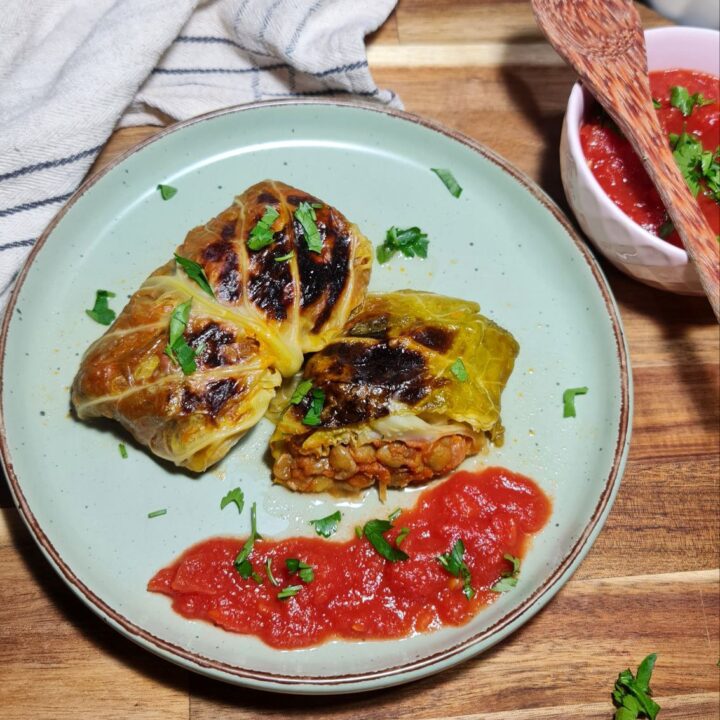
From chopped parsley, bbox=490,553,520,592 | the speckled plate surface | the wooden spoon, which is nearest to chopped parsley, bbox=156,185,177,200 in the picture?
the speckled plate surface

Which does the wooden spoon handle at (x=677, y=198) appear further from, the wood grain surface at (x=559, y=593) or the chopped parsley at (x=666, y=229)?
the wood grain surface at (x=559, y=593)

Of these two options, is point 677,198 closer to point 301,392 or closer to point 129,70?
point 301,392

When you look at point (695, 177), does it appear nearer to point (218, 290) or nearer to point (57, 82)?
point (218, 290)

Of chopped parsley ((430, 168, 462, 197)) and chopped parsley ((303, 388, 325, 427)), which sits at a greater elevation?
chopped parsley ((430, 168, 462, 197))

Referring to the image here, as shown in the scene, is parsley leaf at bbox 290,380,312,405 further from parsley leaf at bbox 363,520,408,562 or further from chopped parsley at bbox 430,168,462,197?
chopped parsley at bbox 430,168,462,197

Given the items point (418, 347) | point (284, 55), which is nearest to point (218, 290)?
point (418, 347)

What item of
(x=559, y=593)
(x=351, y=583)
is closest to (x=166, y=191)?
(x=351, y=583)
